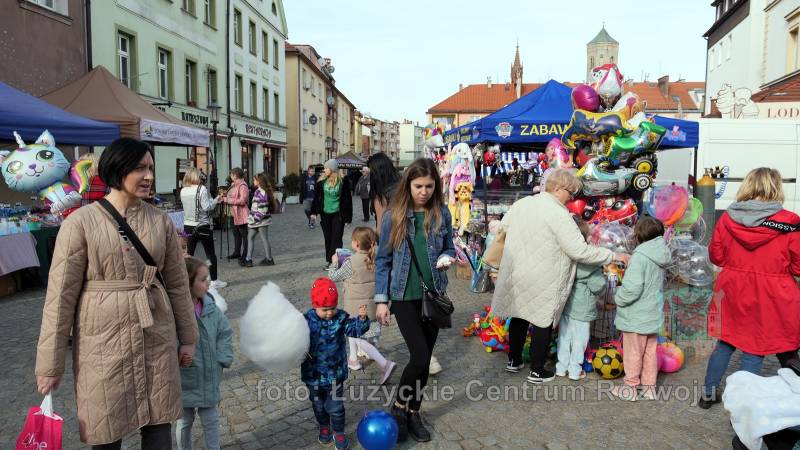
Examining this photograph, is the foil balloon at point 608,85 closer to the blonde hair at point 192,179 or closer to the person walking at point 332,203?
the person walking at point 332,203

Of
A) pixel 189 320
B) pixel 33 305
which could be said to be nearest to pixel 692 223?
pixel 189 320

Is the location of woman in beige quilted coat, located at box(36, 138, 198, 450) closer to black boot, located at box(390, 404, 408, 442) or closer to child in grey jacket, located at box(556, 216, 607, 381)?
black boot, located at box(390, 404, 408, 442)

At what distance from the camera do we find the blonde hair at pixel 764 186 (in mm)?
3609

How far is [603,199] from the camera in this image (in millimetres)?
6227

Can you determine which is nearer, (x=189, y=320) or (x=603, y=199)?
(x=189, y=320)

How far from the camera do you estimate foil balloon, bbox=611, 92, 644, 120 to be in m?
6.57

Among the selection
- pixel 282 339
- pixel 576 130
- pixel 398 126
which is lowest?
pixel 282 339

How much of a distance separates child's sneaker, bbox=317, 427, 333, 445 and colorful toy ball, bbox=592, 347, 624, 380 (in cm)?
230

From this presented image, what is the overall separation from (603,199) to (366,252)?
9.90ft

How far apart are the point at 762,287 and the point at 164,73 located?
17967mm

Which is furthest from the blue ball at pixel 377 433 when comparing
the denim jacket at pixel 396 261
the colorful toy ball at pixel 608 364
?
the colorful toy ball at pixel 608 364

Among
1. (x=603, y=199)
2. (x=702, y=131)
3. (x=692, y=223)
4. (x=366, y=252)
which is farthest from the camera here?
(x=702, y=131)

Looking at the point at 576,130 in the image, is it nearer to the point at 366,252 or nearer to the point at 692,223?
the point at 692,223

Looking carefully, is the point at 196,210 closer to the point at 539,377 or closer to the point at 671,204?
the point at 539,377
